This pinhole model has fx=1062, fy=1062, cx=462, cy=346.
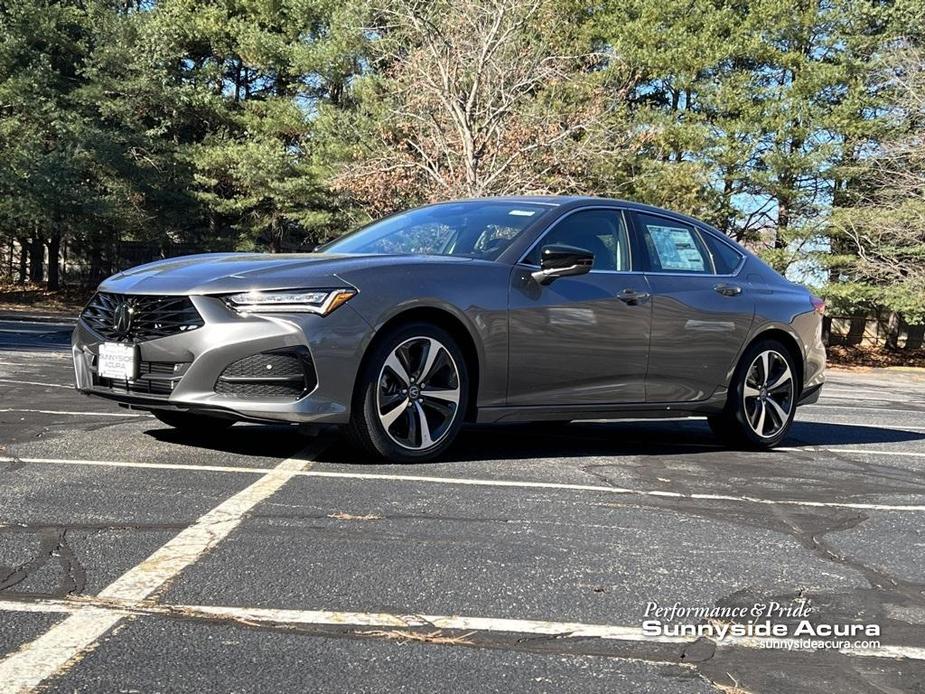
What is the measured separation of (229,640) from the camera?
284cm

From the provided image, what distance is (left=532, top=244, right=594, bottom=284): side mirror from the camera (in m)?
6.05

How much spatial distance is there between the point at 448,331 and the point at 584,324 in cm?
93

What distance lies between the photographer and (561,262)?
6.06m

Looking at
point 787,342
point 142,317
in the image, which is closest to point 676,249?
point 787,342

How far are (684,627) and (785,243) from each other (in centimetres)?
3271

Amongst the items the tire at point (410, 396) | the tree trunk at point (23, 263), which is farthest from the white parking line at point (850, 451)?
the tree trunk at point (23, 263)

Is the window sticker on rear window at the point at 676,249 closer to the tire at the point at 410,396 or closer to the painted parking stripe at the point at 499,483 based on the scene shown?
the tire at the point at 410,396

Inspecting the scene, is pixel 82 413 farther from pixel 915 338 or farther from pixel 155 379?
pixel 915 338

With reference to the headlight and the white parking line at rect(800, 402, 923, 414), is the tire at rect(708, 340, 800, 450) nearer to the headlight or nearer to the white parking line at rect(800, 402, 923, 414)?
the headlight

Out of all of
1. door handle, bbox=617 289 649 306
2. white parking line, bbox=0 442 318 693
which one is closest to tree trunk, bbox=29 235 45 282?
door handle, bbox=617 289 649 306

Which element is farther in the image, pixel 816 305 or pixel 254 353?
pixel 816 305

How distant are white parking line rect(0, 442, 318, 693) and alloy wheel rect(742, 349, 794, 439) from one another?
3.75 meters

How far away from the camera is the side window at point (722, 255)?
24.3 ft

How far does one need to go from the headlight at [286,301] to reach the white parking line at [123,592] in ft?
2.98
